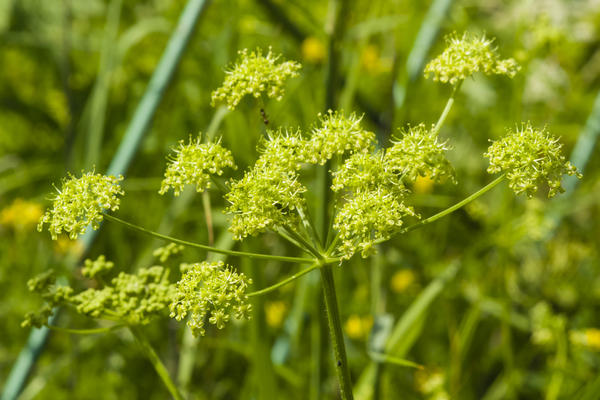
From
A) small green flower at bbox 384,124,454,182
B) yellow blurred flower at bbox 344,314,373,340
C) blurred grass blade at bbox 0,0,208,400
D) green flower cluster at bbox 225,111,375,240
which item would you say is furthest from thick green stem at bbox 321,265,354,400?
yellow blurred flower at bbox 344,314,373,340

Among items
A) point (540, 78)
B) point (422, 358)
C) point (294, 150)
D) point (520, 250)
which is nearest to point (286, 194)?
point (294, 150)

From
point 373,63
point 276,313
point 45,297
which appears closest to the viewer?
point 45,297

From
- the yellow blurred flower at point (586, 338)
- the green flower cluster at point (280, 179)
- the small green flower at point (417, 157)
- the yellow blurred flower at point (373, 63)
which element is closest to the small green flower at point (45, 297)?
the green flower cluster at point (280, 179)

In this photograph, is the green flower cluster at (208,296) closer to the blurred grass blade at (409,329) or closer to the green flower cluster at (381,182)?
the green flower cluster at (381,182)

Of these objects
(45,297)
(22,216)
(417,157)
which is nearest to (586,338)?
(417,157)

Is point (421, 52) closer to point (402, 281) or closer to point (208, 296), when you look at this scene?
point (208, 296)
